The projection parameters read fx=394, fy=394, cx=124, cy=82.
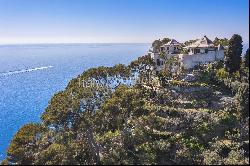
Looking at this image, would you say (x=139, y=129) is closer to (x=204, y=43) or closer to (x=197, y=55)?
(x=197, y=55)

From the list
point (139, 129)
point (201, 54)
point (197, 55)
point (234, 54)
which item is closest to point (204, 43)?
point (201, 54)

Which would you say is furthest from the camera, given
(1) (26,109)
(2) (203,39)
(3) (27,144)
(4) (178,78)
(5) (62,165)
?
(1) (26,109)

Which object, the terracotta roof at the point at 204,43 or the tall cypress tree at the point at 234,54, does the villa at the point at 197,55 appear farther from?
the tall cypress tree at the point at 234,54

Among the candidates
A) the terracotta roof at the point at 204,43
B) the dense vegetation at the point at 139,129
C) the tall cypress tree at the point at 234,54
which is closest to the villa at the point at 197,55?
the terracotta roof at the point at 204,43

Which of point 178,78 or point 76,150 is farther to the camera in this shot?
point 178,78

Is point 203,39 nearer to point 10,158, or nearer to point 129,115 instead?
point 129,115

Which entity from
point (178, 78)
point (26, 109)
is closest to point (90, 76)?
point (178, 78)
